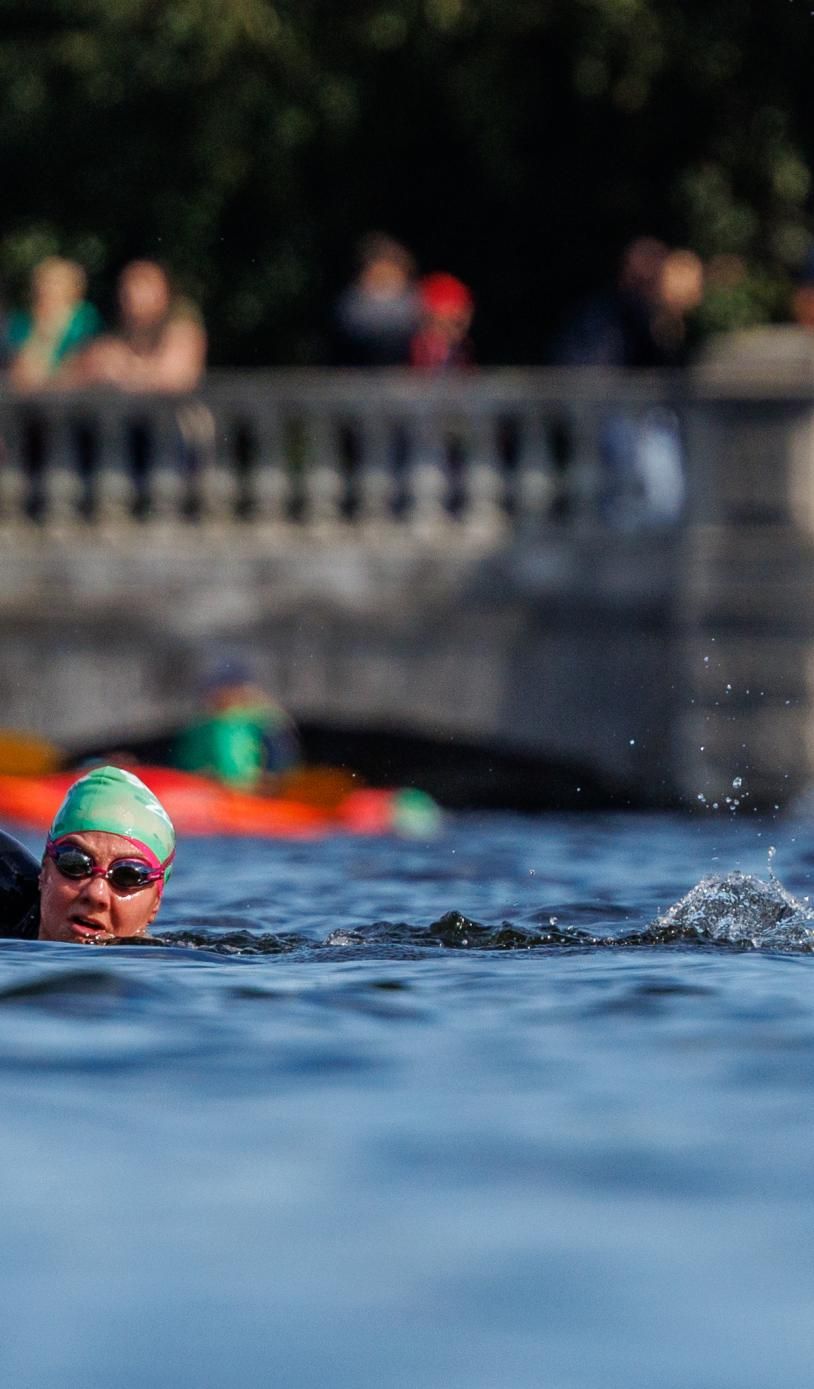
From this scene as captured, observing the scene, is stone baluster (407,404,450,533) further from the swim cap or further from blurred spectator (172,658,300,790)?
the swim cap

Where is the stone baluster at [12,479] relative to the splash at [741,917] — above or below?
above

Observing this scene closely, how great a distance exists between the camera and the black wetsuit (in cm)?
700

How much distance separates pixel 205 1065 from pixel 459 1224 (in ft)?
3.95

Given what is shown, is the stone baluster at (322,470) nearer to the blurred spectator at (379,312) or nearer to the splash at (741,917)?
the blurred spectator at (379,312)

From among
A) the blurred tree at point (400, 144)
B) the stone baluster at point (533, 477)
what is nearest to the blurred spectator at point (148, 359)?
the stone baluster at point (533, 477)

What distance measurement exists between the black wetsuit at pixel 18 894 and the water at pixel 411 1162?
46 cm

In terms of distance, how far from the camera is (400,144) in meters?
19.9

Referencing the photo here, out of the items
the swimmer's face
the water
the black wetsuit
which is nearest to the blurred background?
the black wetsuit

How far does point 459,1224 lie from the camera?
3.84 meters

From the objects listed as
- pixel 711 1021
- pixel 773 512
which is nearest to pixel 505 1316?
pixel 711 1021

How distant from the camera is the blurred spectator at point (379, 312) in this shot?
1442cm

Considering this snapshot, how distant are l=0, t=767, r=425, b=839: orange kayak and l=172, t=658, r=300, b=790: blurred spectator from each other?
1.58 ft

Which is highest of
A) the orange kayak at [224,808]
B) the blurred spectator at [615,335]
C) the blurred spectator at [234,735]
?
the blurred spectator at [615,335]

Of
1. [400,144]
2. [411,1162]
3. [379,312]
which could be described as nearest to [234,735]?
[379,312]
